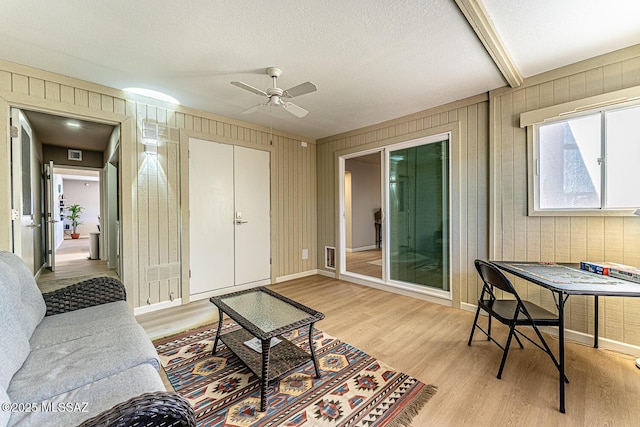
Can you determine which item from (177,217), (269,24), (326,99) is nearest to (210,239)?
(177,217)

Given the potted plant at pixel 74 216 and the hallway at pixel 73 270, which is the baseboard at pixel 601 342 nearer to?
the hallway at pixel 73 270

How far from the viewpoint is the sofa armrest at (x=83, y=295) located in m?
1.86

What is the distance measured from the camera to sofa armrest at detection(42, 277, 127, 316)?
1861mm

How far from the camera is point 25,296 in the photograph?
1604 mm

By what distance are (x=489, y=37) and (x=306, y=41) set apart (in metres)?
1.34

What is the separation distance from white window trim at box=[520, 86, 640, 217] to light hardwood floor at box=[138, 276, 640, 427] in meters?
1.15

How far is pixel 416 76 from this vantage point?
260cm

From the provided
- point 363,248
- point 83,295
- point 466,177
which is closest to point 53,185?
point 83,295

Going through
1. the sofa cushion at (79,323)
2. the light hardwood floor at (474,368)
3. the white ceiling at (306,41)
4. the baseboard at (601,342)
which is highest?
the white ceiling at (306,41)

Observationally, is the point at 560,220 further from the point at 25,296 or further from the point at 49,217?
the point at 49,217

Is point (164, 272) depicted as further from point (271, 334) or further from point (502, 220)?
point (502, 220)

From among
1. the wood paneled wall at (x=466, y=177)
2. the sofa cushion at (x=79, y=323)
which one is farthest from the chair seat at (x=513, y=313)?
the sofa cushion at (x=79, y=323)

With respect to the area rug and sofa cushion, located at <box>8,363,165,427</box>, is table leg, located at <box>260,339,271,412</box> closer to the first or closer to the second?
the area rug

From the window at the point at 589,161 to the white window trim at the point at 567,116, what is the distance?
0.03 m
